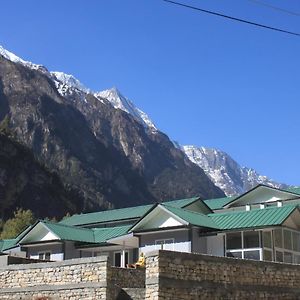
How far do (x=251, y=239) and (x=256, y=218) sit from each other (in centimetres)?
128

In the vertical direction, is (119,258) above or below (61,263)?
above

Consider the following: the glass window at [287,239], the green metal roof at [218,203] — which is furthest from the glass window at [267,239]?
the green metal roof at [218,203]

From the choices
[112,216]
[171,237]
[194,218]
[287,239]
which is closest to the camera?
[287,239]

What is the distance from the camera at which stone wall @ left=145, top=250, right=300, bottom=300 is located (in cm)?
2147

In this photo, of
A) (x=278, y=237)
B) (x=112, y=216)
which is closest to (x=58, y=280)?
(x=278, y=237)

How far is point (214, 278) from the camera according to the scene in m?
23.0

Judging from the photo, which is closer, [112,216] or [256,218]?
[256,218]

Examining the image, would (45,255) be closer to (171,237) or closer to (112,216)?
(112,216)

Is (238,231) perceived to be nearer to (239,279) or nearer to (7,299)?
(239,279)

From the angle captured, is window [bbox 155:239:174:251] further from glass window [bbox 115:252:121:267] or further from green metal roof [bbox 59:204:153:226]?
green metal roof [bbox 59:204:153:226]

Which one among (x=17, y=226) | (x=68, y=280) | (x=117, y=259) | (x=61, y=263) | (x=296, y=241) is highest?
(x=17, y=226)

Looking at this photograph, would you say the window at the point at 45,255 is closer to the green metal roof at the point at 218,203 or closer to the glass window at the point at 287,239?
the green metal roof at the point at 218,203

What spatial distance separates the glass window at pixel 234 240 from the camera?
3675 centimetres

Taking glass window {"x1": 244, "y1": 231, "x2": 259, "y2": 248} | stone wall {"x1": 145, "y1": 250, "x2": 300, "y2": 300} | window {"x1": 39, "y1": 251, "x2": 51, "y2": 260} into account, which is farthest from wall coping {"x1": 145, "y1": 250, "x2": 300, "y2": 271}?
window {"x1": 39, "y1": 251, "x2": 51, "y2": 260}
